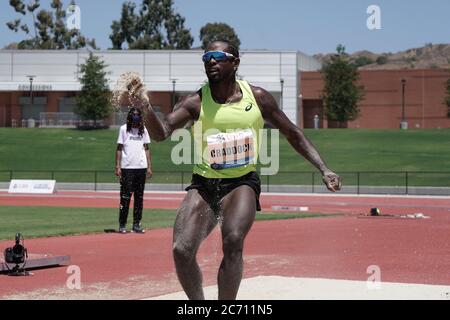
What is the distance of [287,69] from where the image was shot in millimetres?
91188

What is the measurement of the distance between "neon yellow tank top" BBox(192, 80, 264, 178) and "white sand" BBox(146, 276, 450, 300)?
167 cm

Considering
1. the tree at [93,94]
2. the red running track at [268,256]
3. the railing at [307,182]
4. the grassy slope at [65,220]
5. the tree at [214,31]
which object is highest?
the tree at [214,31]

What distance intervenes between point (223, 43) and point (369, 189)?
3378cm

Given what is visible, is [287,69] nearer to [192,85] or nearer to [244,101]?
[192,85]

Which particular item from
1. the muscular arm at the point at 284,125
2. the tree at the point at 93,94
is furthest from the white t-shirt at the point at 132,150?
the tree at the point at 93,94

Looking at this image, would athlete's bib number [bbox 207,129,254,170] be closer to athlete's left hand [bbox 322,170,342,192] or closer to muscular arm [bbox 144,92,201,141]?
muscular arm [bbox 144,92,201,141]

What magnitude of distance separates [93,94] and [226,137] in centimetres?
7268

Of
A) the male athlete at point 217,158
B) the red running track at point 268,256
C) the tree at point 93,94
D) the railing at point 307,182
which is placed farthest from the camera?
the tree at point 93,94

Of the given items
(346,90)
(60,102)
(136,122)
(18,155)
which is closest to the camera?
(136,122)

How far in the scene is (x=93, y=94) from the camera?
79.4 m

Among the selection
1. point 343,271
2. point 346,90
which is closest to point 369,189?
point 343,271

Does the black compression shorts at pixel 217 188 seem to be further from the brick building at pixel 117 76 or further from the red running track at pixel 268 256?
the brick building at pixel 117 76

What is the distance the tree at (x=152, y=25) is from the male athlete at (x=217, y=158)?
418 ft

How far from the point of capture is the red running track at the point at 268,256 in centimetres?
1047
